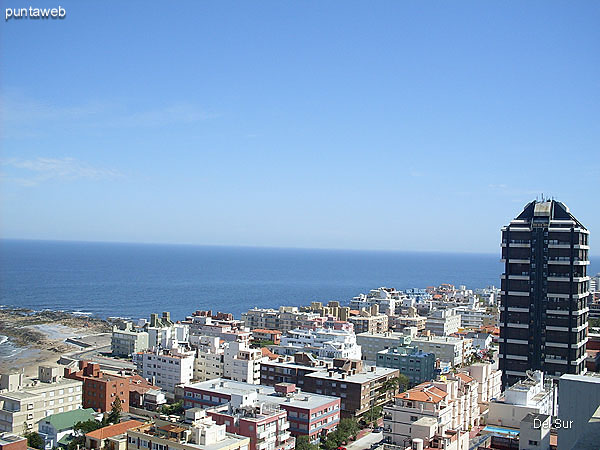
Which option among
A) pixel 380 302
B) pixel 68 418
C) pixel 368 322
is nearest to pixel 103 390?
pixel 68 418

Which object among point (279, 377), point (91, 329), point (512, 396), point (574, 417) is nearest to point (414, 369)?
point (279, 377)

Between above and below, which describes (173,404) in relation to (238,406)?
below

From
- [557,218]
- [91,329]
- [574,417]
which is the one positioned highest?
[557,218]

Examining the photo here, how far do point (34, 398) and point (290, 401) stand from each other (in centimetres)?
849

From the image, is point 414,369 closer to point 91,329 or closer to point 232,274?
point 91,329

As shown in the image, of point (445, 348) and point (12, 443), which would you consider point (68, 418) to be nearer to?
point (12, 443)

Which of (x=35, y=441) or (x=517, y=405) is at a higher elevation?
(x=517, y=405)

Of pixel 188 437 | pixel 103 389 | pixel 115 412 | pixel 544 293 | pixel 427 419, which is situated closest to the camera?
pixel 188 437

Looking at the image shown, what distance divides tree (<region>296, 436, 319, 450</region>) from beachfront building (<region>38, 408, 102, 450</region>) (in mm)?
7247

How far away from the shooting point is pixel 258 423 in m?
16.3

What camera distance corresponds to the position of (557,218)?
74.8 feet

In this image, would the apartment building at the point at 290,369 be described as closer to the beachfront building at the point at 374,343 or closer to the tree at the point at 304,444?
the tree at the point at 304,444

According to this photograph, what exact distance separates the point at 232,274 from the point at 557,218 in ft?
285

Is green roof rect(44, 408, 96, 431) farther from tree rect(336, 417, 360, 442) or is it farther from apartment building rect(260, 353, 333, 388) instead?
tree rect(336, 417, 360, 442)
